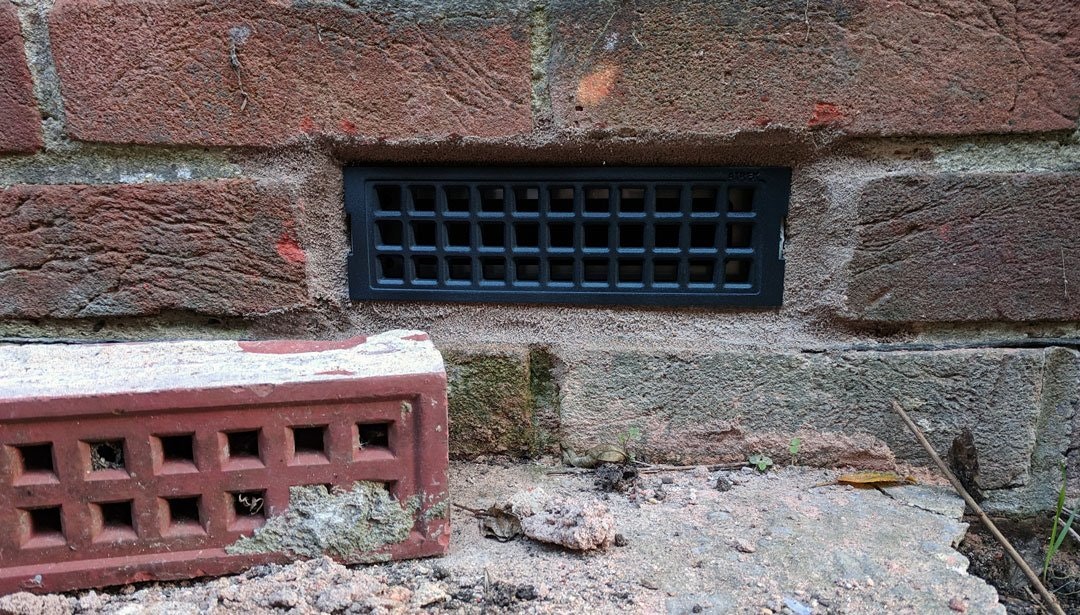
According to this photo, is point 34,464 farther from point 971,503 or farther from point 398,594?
point 971,503

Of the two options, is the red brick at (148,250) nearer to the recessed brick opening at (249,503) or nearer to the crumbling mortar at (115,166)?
the crumbling mortar at (115,166)

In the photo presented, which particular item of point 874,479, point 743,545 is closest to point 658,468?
point 743,545

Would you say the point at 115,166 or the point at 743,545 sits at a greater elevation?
the point at 115,166

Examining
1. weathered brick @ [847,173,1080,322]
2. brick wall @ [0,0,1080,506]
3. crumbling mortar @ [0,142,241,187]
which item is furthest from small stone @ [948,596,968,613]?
crumbling mortar @ [0,142,241,187]

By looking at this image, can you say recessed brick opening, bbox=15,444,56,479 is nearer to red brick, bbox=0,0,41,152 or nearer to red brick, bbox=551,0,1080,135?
red brick, bbox=0,0,41,152

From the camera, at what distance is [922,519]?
1021 millimetres

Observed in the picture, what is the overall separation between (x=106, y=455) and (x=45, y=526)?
128 mm

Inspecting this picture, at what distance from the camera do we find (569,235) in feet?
3.86

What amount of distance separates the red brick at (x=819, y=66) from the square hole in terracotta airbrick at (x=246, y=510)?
748mm

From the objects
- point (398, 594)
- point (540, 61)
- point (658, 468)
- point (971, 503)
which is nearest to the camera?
point (398, 594)

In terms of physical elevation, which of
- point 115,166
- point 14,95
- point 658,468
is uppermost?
point 14,95

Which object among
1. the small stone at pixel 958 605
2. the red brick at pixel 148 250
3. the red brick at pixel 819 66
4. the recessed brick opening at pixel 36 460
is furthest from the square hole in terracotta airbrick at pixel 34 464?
the small stone at pixel 958 605

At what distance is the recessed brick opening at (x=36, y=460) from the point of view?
813mm

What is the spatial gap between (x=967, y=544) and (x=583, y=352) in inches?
28.5
